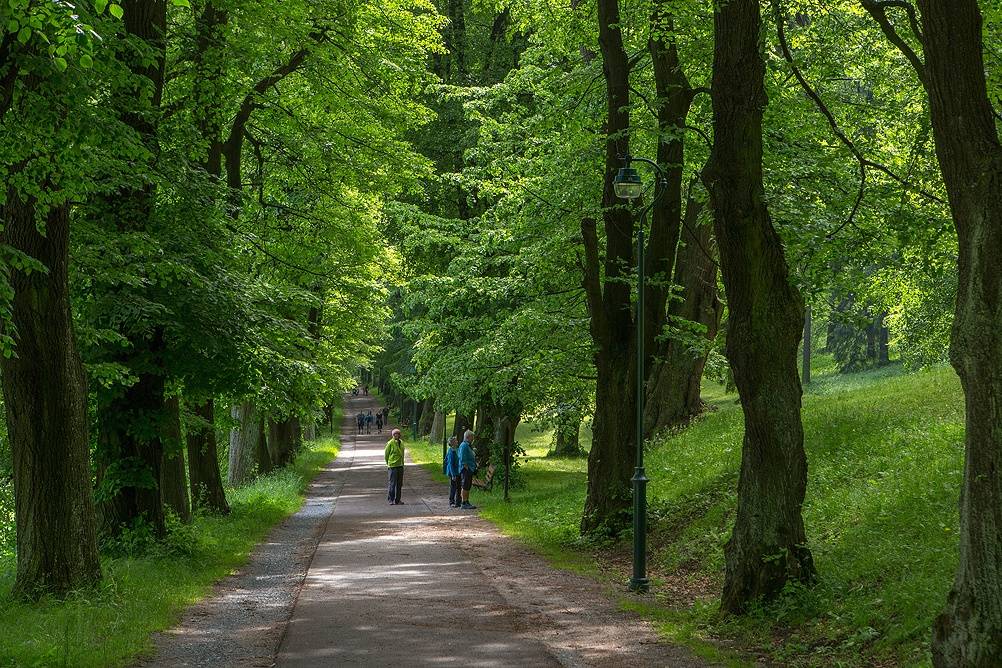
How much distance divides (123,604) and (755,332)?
22.4 feet

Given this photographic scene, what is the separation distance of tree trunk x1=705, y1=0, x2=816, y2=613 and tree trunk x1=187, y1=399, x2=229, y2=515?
43.6ft

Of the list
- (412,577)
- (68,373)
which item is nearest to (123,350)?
(68,373)

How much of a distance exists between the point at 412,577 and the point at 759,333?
590cm

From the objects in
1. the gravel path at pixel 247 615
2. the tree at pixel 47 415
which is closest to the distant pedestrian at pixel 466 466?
the gravel path at pixel 247 615

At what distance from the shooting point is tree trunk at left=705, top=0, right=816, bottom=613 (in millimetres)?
10703

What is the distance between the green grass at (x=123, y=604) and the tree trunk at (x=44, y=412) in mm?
391

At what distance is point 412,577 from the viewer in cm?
1426

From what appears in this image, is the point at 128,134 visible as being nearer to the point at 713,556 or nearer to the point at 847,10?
the point at 713,556

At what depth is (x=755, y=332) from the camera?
35.4 ft

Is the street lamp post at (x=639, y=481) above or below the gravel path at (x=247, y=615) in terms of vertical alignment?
above

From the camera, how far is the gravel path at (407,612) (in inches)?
368

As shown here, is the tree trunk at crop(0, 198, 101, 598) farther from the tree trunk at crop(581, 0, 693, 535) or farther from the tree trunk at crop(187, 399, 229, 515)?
the tree trunk at crop(187, 399, 229, 515)

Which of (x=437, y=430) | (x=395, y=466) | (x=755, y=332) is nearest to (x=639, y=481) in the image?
(x=755, y=332)

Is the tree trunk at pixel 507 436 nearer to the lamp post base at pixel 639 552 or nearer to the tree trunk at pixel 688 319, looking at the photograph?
the tree trunk at pixel 688 319
